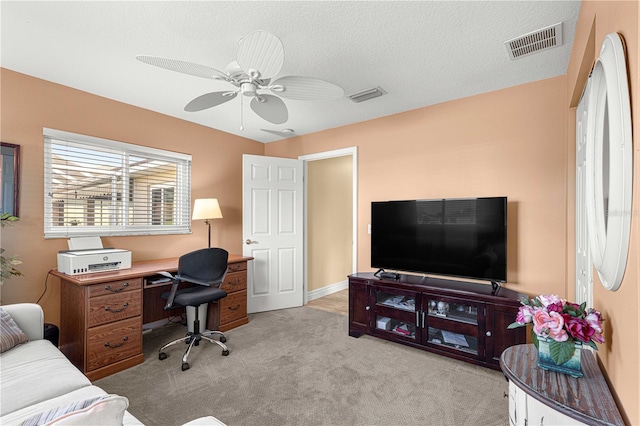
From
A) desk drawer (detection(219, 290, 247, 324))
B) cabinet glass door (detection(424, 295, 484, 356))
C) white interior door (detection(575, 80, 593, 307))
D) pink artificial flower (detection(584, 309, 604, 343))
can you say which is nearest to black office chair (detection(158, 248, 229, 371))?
desk drawer (detection(219, 290, 247, 324))

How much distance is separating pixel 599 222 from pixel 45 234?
397cm

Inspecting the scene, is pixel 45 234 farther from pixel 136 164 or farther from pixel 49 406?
pixel 49 406

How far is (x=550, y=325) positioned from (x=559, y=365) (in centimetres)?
18

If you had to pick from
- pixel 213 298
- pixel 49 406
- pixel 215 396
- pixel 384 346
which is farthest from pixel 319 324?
pixel 49 406

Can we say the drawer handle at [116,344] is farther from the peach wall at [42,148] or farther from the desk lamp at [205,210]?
the desk lamp at [205,210]

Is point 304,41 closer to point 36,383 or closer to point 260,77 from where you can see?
point 260,77

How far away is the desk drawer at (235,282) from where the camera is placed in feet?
11.3

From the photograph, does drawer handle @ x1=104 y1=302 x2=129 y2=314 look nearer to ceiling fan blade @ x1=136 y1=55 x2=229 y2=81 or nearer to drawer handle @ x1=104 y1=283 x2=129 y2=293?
drawer handle @ x1=104 y1=283 x2=129 y2=293

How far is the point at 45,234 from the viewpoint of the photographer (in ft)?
8.78

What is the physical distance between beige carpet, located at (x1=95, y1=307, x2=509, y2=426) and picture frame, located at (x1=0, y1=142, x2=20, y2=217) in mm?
1654

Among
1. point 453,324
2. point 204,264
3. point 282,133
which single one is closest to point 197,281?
point 204,264

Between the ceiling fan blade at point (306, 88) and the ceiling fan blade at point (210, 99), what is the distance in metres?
0.36

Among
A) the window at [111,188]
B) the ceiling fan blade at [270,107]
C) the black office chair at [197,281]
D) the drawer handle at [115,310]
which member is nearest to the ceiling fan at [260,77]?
the ceiling fan blade at [270,107]

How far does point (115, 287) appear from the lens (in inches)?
97.1
